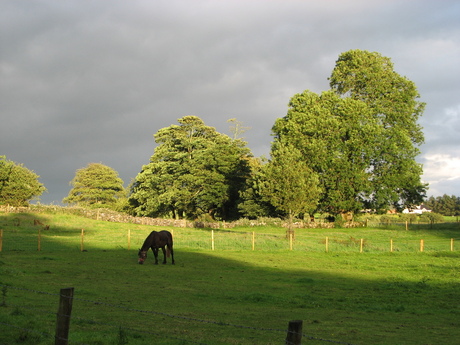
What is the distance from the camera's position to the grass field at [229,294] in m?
12.0

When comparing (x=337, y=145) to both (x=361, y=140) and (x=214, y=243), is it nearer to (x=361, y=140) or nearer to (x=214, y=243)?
(x=361, y=140)

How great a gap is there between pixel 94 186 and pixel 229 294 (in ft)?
315

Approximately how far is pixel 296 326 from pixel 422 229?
68.2 meters

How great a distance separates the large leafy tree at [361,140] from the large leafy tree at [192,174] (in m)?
10.6

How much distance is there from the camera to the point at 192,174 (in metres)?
75.1

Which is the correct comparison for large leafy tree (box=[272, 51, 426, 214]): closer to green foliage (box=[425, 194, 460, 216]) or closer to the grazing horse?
the grazing horse

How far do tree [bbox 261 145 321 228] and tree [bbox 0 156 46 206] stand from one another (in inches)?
1819

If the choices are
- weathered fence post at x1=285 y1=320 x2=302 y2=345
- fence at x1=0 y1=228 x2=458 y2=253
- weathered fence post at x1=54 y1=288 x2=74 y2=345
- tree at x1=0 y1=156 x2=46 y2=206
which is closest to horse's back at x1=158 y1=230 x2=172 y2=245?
fence at x1=0 y1=228 x2=458 y2=253

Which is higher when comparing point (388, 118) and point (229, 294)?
point (388, 118)

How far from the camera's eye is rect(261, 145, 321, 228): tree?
54781 mm

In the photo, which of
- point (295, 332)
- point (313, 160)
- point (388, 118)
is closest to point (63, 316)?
point (295, 332)

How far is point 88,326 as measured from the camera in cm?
1195

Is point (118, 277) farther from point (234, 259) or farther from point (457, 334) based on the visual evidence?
point (457, 334)

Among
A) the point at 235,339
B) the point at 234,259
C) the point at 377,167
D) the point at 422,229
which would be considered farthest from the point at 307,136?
the point at 235,339
